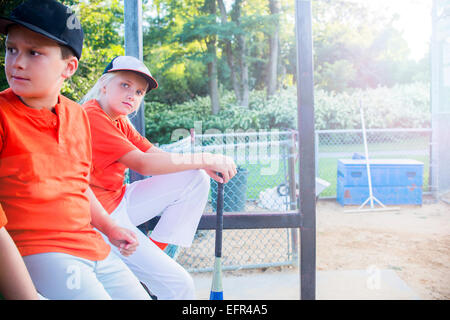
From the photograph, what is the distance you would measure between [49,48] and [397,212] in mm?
5383

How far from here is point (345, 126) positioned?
13.8 metres

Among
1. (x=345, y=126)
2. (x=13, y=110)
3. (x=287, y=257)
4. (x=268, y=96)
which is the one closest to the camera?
Result: (x=13, y=110)

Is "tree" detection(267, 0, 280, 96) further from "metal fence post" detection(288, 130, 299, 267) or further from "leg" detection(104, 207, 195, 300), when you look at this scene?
"leg" detection(104, 207, 195, 300)

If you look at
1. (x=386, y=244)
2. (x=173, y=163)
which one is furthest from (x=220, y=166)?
(x=386, y=244)

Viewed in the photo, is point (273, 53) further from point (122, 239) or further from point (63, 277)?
point (63, 277)

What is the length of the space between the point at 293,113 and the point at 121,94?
12.1 metres

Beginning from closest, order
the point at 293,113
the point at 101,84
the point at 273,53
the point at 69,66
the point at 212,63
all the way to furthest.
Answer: the point at 69,66 < the point at 101,84 < the point at 293,113 < the point at 212,63 < the point at 273,53

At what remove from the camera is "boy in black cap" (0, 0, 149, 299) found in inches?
39.9

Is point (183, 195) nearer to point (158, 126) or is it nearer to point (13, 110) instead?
point (13, 110)

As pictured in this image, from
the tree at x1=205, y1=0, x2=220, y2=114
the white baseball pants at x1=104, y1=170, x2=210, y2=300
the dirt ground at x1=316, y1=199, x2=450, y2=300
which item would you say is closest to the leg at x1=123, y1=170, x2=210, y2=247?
the white baseball pants at x1=104, y1=170, x2=210, y2=300

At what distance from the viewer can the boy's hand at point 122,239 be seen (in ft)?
4.42

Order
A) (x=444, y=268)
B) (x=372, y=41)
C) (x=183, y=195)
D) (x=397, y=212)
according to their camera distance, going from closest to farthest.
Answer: (x=183, y=195), (x=444, y=268), (x=397, y=212), (x=372, y=41)

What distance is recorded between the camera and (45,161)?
107 cm
